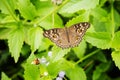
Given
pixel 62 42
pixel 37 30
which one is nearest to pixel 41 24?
pixel 37 30

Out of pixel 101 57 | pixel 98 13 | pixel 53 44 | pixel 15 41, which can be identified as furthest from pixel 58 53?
pixel 101 57

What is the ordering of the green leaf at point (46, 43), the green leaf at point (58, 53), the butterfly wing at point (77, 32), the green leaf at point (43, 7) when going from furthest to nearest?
the green leaf at point (43, 7), the green leaf at point (46, 43), the green leaf at point (58, 53), the butterfly wing at point (77, 32)

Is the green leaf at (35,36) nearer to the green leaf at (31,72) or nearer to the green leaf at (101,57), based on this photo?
the green leaf at (31,72)

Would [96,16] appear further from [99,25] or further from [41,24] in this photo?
[41,24]

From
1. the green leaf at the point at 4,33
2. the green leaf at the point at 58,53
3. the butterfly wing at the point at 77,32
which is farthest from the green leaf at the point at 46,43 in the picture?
the green leaf at the point at 4,33

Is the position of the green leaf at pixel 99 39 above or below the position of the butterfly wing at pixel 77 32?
below

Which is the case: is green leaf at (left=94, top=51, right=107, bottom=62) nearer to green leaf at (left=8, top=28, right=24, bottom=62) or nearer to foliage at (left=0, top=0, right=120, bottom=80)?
foliage at (left=0, top=0, right=120, bottom=80)
